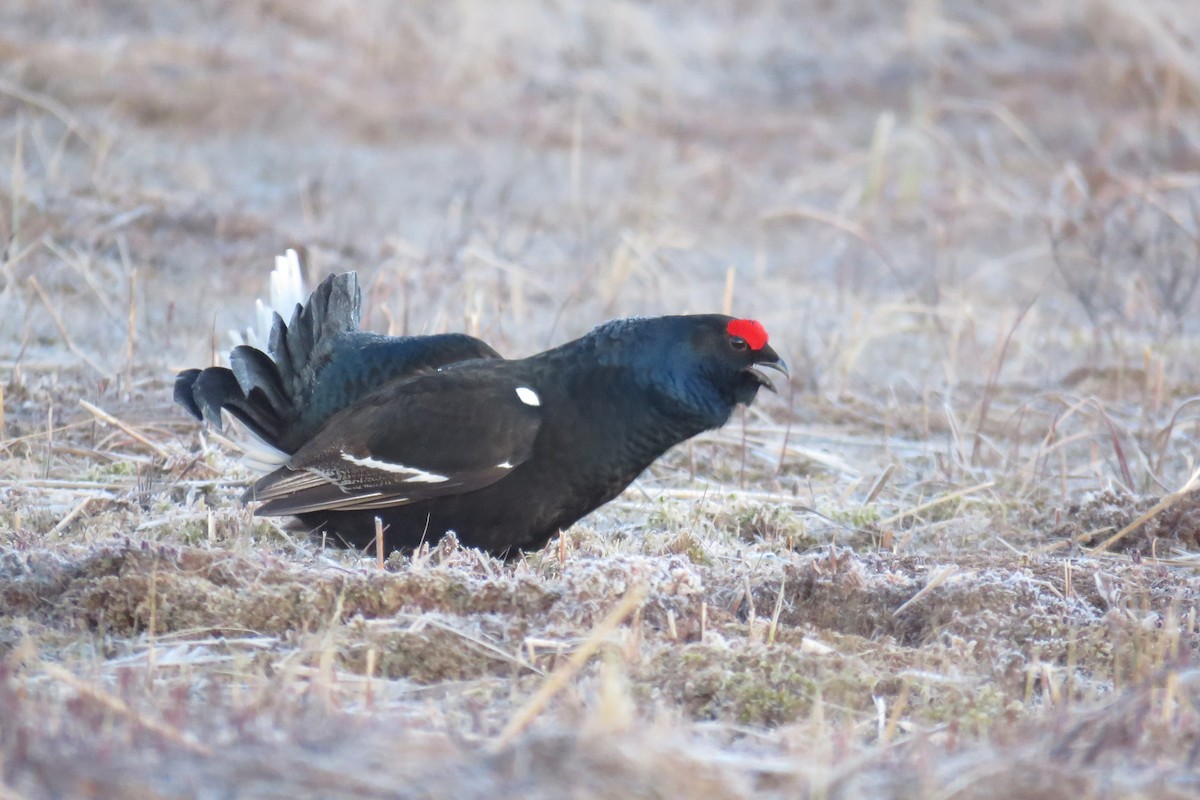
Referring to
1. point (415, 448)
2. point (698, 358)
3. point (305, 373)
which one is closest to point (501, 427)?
point (415, 448)

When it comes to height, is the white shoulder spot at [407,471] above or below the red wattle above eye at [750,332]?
below

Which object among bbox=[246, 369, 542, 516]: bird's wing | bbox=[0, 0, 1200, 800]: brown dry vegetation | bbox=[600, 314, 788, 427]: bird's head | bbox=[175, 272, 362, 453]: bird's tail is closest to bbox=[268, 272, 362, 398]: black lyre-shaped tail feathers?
bbox=[175, 272, 362, 453]: bird's tail

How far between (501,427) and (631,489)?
1.30 m

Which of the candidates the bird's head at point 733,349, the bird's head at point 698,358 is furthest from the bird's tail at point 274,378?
A: the bird's head at point 733,349

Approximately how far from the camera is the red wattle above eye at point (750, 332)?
388 cm

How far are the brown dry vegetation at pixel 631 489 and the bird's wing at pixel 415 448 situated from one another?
9.0 inches

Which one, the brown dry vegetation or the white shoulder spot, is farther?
the white shoulder spot

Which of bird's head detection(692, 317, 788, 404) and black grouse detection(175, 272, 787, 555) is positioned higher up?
bird's head detection(692, 317, 788, 404)

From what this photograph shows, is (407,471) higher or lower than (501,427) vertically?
lower

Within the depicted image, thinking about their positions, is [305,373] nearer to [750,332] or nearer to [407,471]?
[407,471]

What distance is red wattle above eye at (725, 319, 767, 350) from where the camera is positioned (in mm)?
3877

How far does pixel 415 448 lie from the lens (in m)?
3.79

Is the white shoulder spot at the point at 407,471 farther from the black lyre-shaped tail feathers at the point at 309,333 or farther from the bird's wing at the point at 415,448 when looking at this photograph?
the black lyre-shaped tail feathers at the point at 309,333

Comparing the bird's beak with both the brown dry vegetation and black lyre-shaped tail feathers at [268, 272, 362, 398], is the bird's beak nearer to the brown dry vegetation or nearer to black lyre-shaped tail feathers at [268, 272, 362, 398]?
the brown dry vegetation
